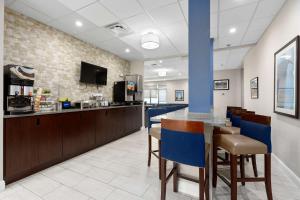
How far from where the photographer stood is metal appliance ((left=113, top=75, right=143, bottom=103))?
5.48 m

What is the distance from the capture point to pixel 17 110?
2.30 metres

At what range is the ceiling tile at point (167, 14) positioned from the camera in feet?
9.04

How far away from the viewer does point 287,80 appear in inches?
96.0

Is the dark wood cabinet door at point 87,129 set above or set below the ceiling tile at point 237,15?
below

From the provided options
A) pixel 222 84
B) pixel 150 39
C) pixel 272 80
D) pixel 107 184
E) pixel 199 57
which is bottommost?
pixel 107 184

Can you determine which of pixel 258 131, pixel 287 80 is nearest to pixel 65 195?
pixel 258 131

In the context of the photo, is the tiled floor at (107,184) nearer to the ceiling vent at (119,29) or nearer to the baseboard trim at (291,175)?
the baseboard trim at (291,175)

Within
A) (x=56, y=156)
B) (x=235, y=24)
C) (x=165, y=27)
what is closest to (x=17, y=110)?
(x=56, y=156)

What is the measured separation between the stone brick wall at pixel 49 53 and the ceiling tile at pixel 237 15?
3631 mm

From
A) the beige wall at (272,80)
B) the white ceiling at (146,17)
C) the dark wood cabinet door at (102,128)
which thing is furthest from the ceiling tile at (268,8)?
the dark wood cabinet door at (102,128)

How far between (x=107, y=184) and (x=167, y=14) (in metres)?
3.21

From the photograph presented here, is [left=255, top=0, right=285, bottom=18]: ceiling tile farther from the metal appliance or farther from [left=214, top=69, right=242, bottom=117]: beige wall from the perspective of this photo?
[left=214, top=69, right=242, bottom=117]: beige wall

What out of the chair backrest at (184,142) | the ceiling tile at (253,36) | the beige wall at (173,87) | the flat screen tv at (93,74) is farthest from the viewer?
the beige wall at (173,87)

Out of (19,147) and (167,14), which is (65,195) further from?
(167,14)
